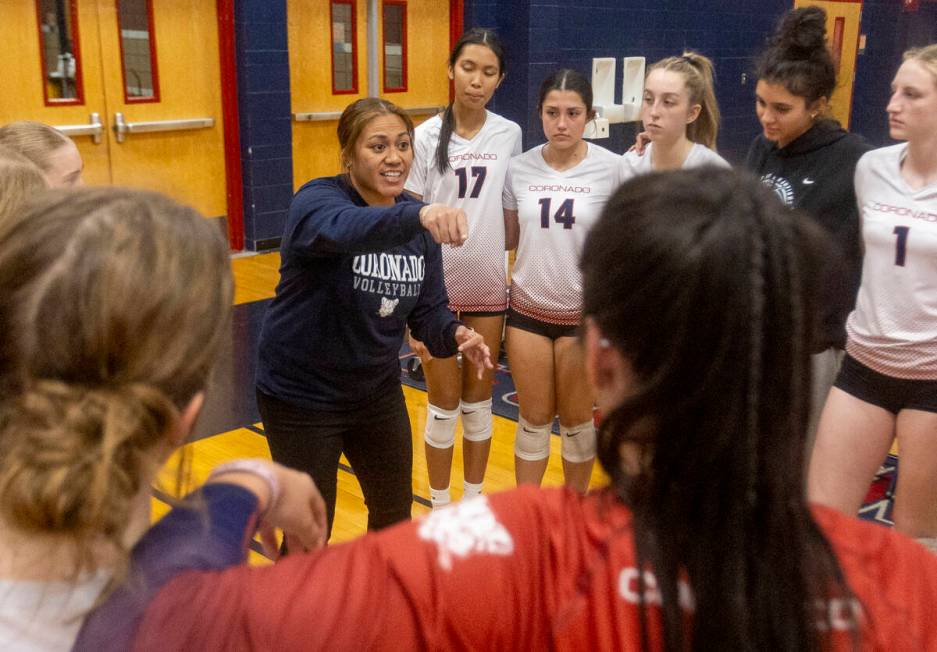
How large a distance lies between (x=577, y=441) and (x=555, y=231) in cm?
76

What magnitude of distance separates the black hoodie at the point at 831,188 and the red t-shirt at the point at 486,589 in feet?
6.64

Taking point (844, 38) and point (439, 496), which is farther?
point (844, 38)

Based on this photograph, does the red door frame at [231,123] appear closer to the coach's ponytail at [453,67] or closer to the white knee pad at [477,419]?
the coach's ponytail at [453,67]

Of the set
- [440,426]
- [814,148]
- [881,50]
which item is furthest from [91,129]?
[881,50]

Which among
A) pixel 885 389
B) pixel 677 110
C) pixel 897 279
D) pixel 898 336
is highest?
pixel 677 110

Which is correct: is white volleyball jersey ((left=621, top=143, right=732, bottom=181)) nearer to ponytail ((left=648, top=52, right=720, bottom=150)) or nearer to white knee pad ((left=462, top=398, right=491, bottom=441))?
ponytail ((left=648, top=52, right=720, bottom=150))

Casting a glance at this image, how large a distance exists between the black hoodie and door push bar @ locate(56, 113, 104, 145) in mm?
5034

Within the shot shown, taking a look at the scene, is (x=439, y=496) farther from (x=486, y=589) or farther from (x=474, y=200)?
(x=486, y=589)

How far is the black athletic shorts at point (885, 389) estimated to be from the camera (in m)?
2.50

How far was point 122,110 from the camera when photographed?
6535 millimetres

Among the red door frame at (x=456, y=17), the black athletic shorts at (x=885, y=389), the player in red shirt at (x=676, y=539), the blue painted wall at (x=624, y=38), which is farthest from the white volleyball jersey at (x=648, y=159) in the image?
the red door frame at (x=456, y=17)

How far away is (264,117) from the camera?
726cm

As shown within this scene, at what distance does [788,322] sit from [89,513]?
69 centimetres

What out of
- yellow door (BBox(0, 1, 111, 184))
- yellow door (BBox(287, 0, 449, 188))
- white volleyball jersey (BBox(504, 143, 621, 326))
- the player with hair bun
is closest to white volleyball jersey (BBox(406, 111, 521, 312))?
white volleyball jersey (BBox(504, 143, 621, 326))
